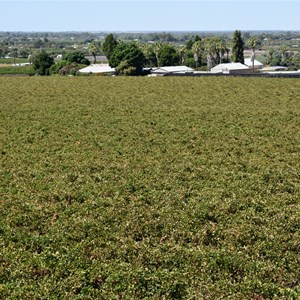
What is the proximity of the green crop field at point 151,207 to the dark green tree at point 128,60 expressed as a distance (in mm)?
53952

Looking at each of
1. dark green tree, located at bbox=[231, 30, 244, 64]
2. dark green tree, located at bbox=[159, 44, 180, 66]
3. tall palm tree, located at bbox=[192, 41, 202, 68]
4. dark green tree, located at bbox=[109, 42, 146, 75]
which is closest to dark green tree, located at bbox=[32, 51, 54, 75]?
dark green tree, located at bbox=[109, 42, 146, 75]

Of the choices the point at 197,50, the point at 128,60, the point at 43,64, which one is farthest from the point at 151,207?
the point at 197,50

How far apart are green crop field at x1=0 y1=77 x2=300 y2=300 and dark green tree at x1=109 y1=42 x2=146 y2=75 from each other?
54.0 meters

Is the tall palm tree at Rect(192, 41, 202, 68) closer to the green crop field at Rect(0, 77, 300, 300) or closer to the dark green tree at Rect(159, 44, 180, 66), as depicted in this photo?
the dark green tree at Rect(159, 44, 180, 66)

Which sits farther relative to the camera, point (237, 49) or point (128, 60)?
point (237, 49)

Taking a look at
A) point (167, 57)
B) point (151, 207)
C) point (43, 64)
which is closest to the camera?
point (151, 207)

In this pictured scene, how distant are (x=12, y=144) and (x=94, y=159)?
18.9ft

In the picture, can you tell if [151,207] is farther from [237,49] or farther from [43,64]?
[237,49]

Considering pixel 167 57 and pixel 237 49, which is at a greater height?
pixel 237 49

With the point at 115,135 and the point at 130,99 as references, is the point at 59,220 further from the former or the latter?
the point at 130,99

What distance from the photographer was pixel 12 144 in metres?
24.1

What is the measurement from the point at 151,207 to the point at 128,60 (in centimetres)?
7599

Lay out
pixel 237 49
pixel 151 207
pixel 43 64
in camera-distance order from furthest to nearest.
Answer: pixel 237 49
pixel 43 64
pixel 151 207

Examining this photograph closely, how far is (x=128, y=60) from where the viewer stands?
88.3 m
